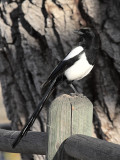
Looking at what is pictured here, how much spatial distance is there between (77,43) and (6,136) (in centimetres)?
113

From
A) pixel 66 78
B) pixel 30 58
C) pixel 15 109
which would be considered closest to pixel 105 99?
pixel 66 78

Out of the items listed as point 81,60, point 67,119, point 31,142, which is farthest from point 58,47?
point 67,119

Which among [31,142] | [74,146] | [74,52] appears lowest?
[31,142]

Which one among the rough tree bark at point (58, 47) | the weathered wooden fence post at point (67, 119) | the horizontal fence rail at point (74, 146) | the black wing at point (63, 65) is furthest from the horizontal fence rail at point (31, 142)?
the rough tree bark at point (58, 47)

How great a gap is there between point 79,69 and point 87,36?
262mm

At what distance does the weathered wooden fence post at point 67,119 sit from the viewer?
2074mm

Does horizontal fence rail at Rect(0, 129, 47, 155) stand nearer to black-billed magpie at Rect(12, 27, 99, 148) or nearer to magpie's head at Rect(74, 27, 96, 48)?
black-billed magpie at Rect(12, 27, 99, 148)

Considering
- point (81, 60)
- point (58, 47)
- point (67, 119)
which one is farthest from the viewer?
point (58, 47)

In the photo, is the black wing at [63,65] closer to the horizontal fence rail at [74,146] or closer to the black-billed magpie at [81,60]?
the black-billed magpie at [81,60]

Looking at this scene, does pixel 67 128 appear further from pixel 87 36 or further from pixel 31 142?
pixel 87 36

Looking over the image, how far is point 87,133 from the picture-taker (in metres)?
2.13

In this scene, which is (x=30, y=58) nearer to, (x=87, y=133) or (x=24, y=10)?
(x=24, y=10)

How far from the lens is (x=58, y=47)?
10.9ft

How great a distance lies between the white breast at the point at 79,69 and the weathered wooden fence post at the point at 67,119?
91cm
